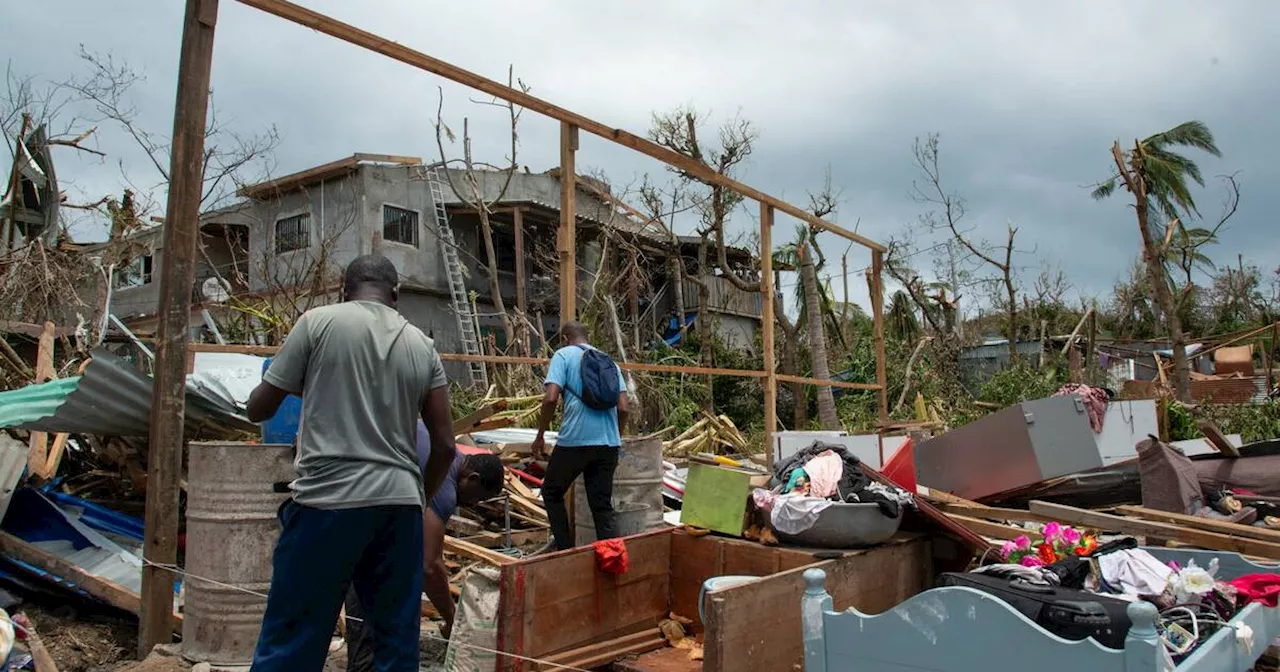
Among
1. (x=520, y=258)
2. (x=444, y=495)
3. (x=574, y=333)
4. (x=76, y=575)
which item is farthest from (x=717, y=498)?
(x=520, y=258)

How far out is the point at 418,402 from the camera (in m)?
3.25

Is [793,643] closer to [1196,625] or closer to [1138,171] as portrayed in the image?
[1196,625]

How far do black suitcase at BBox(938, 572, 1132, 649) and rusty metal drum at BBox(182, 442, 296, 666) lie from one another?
3289 mm

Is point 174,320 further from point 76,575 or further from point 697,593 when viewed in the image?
point 697,593

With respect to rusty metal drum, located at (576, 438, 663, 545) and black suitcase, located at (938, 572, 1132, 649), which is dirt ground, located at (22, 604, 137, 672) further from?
black suitcase, located at (938, 572, 1132, 649)

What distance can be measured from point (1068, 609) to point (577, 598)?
2.24 m

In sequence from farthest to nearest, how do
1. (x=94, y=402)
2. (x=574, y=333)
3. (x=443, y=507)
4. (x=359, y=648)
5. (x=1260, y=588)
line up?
(x=574, y=333), (x=94, y=402), (x=443, y=507), (x=359, y=648), (x=1260, y=588)

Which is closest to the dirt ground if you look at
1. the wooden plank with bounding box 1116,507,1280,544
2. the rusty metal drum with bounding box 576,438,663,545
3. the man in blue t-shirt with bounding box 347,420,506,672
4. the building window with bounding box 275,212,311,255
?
the man in blue t-shirt with bounding box 347,420,506,672

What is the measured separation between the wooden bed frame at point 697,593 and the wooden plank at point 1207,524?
1.97 meters

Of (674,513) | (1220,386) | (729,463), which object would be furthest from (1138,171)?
(674,513)

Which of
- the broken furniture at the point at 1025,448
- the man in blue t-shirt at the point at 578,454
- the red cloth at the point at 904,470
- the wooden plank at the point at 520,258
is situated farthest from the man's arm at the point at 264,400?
the wooden plank at the point at 520,258

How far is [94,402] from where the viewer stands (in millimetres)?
5008

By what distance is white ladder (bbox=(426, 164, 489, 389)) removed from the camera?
72.4 ft

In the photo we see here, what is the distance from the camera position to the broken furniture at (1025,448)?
766 centimetres
